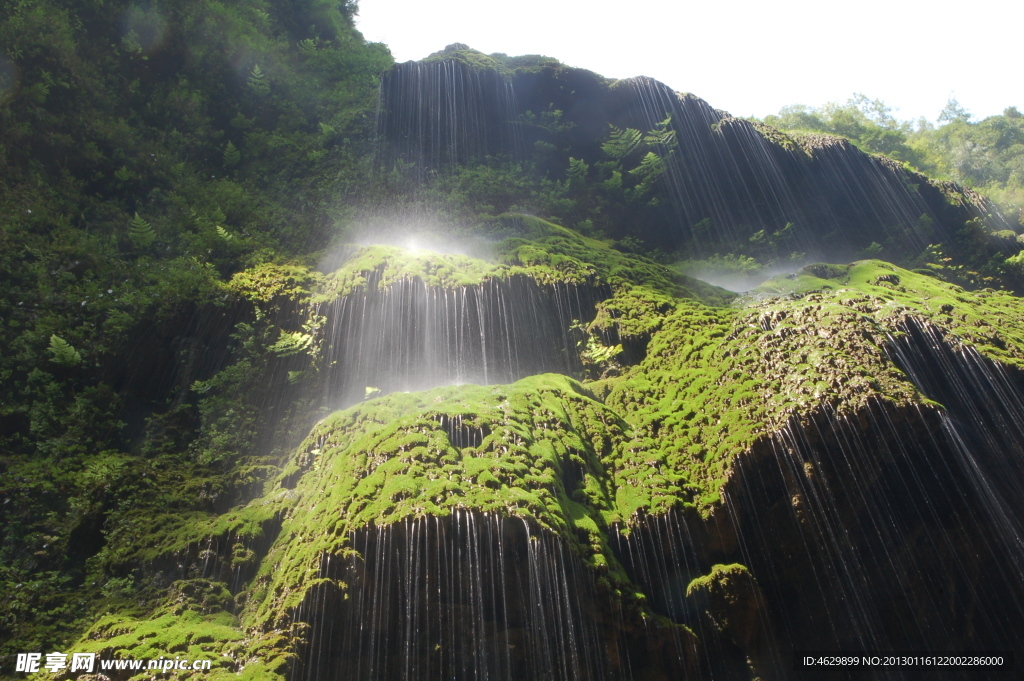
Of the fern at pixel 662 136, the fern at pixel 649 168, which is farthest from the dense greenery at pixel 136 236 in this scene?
the fern at pixel 662 136

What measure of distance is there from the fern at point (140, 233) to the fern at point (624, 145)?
13.8 m

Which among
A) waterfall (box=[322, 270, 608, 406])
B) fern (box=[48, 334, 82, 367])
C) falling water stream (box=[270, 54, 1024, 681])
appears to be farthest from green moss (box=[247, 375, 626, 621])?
fern (box=[48, 334, 82, 367])

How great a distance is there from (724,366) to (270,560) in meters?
7.52

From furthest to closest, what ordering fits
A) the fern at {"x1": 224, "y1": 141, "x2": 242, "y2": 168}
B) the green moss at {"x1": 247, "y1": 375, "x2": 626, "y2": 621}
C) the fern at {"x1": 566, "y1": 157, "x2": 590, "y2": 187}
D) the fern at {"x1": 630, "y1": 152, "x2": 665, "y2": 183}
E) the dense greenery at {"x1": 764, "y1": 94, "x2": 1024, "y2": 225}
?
the dense greenery at {"x1": 764, "y1": 94, "x2": 1024, "y2": 225}, the fern at {"x1": 566, "y1": 157, "x2": 590, "y2": 187}, the fern at {"x1": 630, "y1": 152, "x2": 665, "y2": 183}, the fern at {"x1": 224, "y1": 141, "x2": 242, "y2": 168}, the green moss at {"x1": 247, "y1": 375, "x2": 626, "y2": 621}

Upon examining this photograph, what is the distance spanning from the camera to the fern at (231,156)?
1555cm

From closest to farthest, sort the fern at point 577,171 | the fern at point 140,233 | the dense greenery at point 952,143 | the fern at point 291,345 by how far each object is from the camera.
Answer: the fern at point 291,345
the fern at point 140,233
the fern at point 577,171
the dense greenery at point 952,143

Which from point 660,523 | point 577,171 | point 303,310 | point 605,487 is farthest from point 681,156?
point 660,523

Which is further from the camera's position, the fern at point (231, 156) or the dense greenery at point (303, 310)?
the fern at point (231, 156)

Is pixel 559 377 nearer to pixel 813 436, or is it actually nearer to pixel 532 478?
pixel 532 478

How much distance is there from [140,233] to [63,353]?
4.17 meters

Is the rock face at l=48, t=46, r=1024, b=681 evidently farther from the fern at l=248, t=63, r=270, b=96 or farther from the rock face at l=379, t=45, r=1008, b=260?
the fern at l=248, t=63, r=270, b=96

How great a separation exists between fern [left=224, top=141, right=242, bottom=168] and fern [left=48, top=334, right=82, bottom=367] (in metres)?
8.08

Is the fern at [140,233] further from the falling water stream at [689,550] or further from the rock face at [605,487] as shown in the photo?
the falling water stream at [689,550]

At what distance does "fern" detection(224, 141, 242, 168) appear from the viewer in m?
15.6
